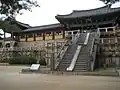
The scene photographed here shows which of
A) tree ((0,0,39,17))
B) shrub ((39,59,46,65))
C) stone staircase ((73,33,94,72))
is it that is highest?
tree ((0,0,39,17))

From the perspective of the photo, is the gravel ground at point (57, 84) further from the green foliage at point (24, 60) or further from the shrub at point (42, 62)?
the green foliage at point (24, 60)

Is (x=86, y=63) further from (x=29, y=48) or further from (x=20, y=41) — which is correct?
(x=20, y=41)

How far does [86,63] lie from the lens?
24.5 metres

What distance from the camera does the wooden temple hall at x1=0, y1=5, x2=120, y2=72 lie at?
25.2m

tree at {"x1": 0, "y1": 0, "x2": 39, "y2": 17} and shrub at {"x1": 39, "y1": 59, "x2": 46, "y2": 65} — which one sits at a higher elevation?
tree at {"x1": 0, "y1": 0, "x2": 39, "y2": 17}

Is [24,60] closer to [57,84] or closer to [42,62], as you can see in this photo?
[42,62]

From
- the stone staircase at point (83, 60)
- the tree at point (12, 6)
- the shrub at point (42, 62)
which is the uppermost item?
the tree at point (12, 6)

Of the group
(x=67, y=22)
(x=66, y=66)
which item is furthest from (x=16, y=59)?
(x=66, y=66)

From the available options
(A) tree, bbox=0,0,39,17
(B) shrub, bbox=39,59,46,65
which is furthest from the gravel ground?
(B) shrub, bbox=39,59,46,65

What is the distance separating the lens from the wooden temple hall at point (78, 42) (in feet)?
82.7

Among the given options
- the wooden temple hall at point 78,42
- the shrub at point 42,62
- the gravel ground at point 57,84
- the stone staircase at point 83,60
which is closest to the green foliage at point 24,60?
the shrub at point 42,62

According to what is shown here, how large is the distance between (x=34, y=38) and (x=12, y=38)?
5812mm

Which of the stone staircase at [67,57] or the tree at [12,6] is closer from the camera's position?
the tree at [12,6]

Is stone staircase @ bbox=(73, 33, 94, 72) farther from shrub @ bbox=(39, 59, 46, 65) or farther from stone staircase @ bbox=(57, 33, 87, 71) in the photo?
shrub @ bbox=(39, 59, 46, 65)
